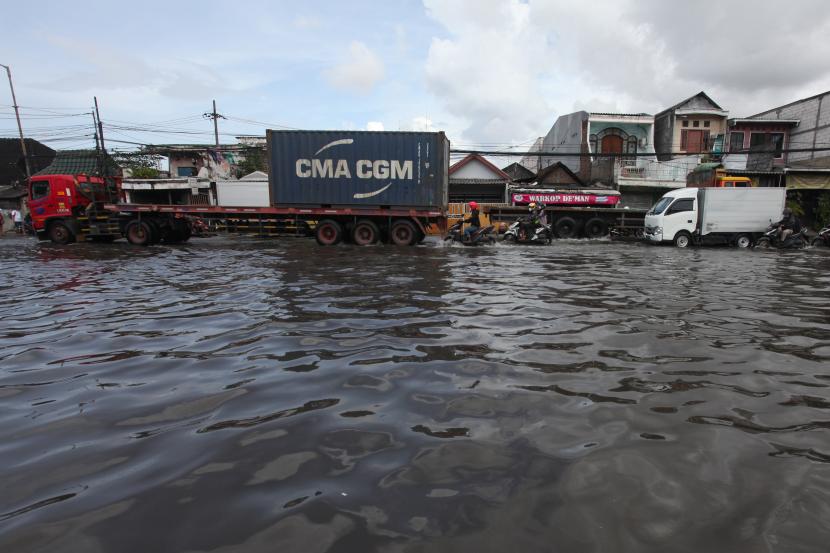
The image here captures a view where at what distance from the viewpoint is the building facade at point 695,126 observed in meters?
29.5

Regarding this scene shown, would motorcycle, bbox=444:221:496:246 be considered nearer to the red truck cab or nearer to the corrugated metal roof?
the red truck cab

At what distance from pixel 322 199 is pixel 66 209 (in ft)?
30.7

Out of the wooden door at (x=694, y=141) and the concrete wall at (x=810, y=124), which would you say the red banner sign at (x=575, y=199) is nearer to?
the wooden door at (x=694, y=141)

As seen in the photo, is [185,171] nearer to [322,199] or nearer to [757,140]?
[322,199]

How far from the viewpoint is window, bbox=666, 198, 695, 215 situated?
57.4ft

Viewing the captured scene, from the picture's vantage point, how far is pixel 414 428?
8.76ft

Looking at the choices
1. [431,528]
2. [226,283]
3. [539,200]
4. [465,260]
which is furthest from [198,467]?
[539,200]

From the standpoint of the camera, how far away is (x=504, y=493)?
2.04 meters

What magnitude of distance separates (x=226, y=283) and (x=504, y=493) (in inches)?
270

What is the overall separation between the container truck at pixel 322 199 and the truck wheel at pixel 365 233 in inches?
1.4

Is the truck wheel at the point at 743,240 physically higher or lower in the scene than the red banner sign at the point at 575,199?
lower

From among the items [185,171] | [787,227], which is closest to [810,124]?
→ [787,227]

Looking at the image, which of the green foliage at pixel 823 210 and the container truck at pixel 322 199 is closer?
the container truck at pixel 322 199

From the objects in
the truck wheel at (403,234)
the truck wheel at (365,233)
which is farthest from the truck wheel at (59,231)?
the truck wheel at (403,234)
